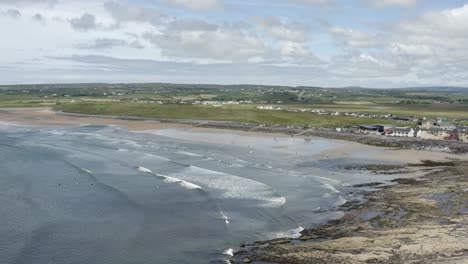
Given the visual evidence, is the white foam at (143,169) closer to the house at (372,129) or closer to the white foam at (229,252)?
the white foam at (229,252)

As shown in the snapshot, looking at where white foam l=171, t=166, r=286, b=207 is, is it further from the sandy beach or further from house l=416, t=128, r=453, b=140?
house l=416, t=128, r=453, b=140

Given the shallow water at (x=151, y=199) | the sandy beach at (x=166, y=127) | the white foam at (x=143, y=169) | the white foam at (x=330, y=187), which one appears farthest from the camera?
the sandy beach at (x=166, y=127)

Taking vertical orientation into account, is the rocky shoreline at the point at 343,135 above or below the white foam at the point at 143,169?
above

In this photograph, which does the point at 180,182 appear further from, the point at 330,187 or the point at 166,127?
the point at 166,127

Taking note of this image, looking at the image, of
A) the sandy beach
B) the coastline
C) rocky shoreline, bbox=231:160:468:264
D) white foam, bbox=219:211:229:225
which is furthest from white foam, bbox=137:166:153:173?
the sandy beach

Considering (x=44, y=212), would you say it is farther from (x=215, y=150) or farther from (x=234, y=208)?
(x=215, y=150)

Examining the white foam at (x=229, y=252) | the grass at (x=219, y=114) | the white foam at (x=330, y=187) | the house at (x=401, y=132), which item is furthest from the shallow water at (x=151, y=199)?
the grass at (x=219, y=114)
